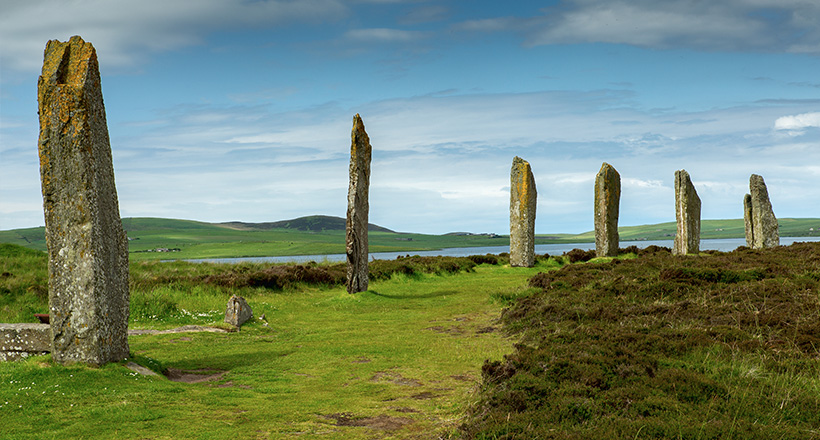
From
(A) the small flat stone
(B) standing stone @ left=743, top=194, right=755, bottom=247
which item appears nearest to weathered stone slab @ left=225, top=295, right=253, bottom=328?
(A) the small flat stone

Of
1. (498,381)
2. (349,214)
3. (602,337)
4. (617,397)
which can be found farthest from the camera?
(349,214)

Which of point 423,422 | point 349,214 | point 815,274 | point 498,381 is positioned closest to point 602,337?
point 498,381

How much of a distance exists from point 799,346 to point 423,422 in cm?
626

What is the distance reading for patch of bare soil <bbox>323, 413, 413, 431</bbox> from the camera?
7285mm

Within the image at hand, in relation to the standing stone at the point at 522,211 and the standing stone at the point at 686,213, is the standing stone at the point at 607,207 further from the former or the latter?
the standing stone at the point at 522,211

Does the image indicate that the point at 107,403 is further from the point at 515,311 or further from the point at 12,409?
the point at 515,311

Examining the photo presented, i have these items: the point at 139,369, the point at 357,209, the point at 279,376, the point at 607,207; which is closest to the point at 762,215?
the point at 607,207

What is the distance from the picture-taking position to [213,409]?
8.27 m

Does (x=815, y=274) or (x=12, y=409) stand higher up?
(x=815, y=274)


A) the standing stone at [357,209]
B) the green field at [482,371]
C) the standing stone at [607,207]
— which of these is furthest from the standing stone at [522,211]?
the green field at [482,371]

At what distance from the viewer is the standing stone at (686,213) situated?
30.3 metres

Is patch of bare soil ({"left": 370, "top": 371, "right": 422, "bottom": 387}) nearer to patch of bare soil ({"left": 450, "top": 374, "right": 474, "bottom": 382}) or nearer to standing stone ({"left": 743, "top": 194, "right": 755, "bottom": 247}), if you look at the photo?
patch of bare soil ({"left": 450, "top": 374, "right": 474, "bottom": 382})

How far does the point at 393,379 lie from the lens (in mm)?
9812

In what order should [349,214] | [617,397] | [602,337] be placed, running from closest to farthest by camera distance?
1. [617,397]
2. [602,337]
3. [349,214]
